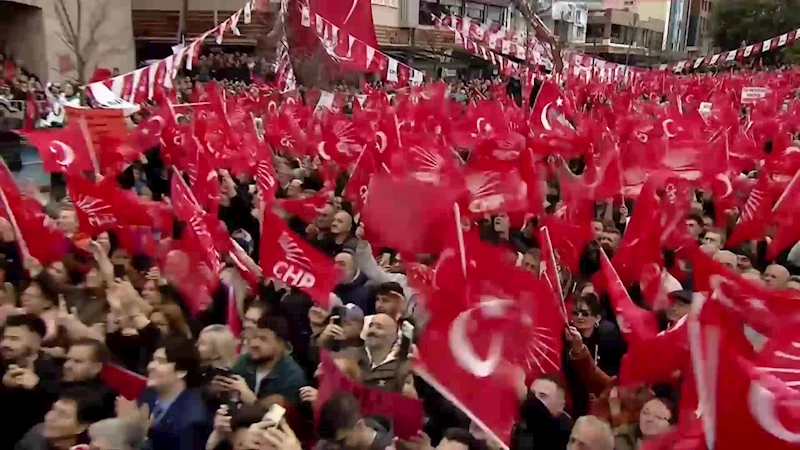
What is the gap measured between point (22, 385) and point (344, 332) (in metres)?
1.54

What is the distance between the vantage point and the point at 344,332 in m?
4.66

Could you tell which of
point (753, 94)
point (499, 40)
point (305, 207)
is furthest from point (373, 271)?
point (499, 40)

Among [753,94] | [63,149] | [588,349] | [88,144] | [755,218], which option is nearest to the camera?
[588,349]

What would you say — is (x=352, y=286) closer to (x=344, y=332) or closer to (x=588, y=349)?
(x=344, y=332)

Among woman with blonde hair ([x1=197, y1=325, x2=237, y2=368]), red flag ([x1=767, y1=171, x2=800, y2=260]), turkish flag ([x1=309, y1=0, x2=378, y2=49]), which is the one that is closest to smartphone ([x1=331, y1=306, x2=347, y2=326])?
woman with blonde hair ([x1=197, y1=325, x2=237, y2=368])

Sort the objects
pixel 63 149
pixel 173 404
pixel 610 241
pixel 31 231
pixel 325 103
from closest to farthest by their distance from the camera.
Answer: pixel 173 404 < pixel 31 231 < pixel 610 241 < pixel 63 149 < pixel 325 103

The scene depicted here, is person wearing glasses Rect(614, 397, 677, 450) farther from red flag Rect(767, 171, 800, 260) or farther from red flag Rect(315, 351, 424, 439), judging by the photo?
red flag Rect(767, 171, 800, 260)

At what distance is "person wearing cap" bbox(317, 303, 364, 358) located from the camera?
14.8ft

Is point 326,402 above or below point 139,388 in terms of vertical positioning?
above

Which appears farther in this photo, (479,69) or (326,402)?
(479,69)

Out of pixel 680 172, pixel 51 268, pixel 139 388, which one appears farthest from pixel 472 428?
pixel 680 172

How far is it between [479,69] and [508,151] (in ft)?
115

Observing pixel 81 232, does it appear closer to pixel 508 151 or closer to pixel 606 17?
pixel 508 151

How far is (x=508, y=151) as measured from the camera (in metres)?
8.70
